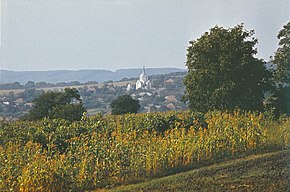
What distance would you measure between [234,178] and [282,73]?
11165mm

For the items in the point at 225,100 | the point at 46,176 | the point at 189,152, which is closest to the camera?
the point at 46,176

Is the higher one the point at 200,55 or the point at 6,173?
the point at 200,55

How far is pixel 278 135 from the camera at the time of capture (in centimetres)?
1156

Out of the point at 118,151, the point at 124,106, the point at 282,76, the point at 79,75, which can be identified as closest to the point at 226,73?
the point at 282,76

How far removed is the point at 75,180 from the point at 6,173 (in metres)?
1.16

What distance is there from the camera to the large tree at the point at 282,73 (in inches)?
685

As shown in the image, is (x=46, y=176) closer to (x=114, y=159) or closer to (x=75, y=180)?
(x=75, y=180)

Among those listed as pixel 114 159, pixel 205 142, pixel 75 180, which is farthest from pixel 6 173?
pixel 205 142

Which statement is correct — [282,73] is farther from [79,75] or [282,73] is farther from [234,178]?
[79,75]

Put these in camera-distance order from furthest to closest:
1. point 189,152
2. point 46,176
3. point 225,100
Result: point 225,100
point 189,152
point 46,176

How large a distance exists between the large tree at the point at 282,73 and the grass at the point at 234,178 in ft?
26.9

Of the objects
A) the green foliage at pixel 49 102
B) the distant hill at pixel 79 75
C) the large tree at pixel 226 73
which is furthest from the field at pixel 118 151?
the distant hill at pixel 79 75

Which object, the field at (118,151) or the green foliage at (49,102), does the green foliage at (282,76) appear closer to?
the field at (118,151)

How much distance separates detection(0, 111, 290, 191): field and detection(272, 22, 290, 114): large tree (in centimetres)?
504
